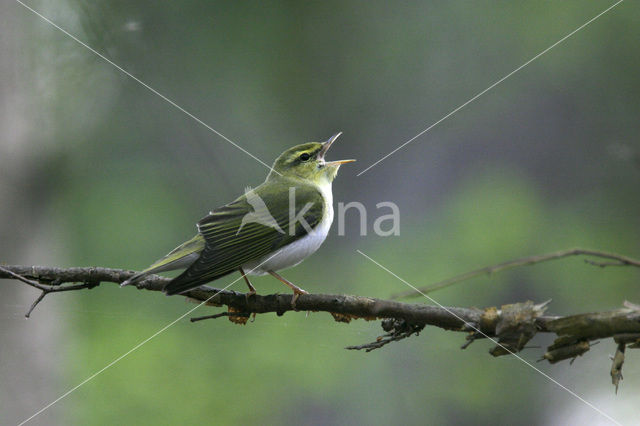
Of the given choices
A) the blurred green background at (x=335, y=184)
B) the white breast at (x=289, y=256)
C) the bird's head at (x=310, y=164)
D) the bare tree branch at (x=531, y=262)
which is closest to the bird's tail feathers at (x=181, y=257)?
the white breast at (x=289, y=256)

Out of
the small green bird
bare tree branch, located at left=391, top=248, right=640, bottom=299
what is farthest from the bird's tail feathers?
bare tree branch, located at left=391, top=248, right=640, bottom=299

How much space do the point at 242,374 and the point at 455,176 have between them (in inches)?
73.0

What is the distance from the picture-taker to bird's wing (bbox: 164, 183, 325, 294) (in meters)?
1.27

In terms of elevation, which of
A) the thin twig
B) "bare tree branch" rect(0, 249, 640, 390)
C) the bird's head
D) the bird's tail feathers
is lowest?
"bare tree branch" rect(0, 249, 640, 390)

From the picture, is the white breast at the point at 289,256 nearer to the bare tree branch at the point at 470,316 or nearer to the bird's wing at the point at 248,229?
the bird's wing at the point at 248,229

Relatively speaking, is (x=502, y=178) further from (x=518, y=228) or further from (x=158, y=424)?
(x=158, y=424)

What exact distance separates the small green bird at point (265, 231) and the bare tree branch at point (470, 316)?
10 centimetres

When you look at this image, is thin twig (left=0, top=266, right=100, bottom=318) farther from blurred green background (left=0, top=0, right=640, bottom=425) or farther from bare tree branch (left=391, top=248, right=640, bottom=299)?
bare tree branch (left=391, top=248, right=640, bottom=299)

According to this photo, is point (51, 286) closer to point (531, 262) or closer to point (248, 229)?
point (248, 229)

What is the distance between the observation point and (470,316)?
92 cm

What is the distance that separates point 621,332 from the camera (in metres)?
0.81

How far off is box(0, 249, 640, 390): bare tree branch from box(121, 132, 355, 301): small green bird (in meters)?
0.10

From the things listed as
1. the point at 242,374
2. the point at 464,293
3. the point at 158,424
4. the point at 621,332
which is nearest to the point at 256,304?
the point at 621,332

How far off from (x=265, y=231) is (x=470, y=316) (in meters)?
0.80
